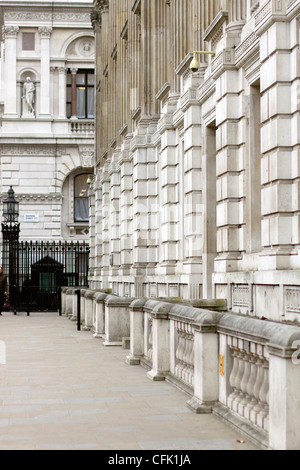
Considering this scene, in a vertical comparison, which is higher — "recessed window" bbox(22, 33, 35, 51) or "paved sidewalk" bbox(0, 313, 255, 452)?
"recessed window" bbox(22, 33, 35, 51)

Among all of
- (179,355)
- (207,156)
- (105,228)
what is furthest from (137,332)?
(105,228)

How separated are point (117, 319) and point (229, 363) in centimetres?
1026

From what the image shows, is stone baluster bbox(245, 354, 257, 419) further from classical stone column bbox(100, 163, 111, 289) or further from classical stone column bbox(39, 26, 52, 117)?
classical stone column bbox(39, 26, 52, 117)

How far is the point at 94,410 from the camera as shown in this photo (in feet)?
34.5

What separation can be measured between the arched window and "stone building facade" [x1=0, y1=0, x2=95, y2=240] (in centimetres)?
6

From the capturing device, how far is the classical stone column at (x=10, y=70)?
177 ft

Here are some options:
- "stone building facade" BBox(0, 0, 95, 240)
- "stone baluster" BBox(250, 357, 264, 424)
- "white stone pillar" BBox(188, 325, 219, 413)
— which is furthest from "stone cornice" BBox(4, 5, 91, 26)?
"stone baluster" BBox(250, 357, 264, 424)

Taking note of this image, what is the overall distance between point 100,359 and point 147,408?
6525 mm

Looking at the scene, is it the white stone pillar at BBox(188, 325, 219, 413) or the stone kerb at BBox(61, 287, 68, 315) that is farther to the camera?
the stone kerb at BBox(61, 287, 68, 315)

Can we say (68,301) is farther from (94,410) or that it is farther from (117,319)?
(94,410)

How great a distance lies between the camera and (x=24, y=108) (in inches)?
2128

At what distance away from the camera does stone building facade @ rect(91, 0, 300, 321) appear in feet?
45.1

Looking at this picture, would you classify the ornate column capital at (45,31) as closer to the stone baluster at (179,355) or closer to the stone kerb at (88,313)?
the stone kerb at (88,313)

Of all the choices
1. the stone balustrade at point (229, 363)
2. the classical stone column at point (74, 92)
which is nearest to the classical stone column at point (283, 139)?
the stone balustrade at point (229, 363)
